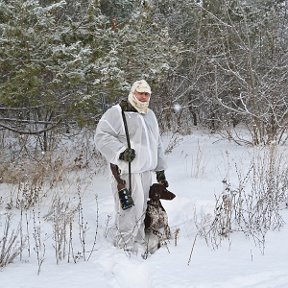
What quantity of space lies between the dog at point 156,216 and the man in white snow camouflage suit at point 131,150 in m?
0.15

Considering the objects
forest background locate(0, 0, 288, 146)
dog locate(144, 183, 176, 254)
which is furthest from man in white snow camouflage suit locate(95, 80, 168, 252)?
forest background locate(0, 0, 288, 146)

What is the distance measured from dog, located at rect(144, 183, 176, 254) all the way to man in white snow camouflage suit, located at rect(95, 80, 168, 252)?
146 millimetres

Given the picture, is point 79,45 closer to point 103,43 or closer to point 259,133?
point 103,43

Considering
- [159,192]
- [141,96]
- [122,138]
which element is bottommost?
[159,192]

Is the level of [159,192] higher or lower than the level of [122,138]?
lower

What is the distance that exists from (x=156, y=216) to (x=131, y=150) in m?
0.82

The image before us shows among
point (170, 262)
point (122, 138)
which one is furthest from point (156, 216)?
point (122, 138)

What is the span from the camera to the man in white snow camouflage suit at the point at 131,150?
14.5ft

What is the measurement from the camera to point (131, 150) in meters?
4.36

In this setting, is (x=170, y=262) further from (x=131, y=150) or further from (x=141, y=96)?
(x=141, y=96)

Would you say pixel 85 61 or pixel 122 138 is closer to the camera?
pixel 122 138

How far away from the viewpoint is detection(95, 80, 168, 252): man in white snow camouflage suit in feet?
14.5

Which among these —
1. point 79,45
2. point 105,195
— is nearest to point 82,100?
point 79,45

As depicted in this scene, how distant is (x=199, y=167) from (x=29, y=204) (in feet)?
9.69
